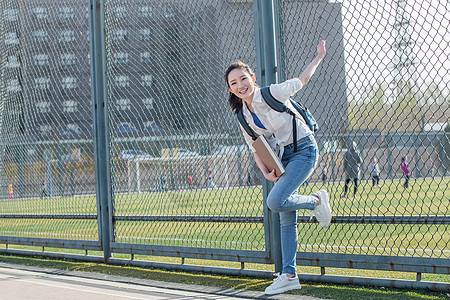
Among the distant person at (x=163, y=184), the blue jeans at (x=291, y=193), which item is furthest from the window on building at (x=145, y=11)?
the blue jeans at (x=291, y=193)

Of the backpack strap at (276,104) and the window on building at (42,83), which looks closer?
the backpack strap at (276,104)

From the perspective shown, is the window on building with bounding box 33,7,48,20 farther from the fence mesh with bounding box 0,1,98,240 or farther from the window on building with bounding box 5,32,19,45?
the window on building with bounding box 5,32,19,45

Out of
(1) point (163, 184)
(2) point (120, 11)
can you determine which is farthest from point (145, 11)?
(1) point (163, 184)

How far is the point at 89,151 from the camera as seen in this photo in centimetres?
739

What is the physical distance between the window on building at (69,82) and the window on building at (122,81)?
1074 mm

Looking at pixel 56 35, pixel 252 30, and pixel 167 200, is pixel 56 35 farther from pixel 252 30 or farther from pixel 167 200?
pixel 252 30

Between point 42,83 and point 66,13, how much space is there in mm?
1134

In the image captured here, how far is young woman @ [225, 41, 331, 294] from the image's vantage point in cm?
412

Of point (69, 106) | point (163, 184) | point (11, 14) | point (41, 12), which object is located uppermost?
point (11, 14)

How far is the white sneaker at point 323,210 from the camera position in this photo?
14.2ft

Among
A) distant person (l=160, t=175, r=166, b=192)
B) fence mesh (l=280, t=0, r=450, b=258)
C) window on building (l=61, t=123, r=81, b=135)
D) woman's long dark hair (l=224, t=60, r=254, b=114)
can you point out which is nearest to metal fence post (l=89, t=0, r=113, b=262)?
distant person (l=160, t=175, r=166, b=192)

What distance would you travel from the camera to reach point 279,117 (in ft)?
13.6

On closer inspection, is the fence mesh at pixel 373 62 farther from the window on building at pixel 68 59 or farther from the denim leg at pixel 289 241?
the window on building at pixel 68 59

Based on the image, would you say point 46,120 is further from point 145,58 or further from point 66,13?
point 145,58
